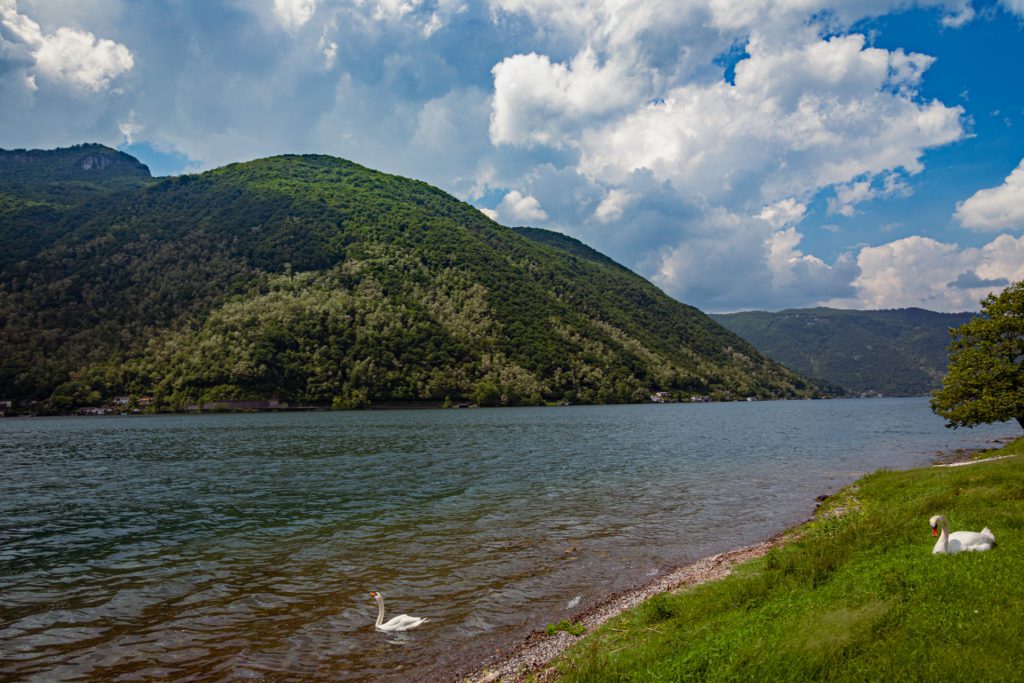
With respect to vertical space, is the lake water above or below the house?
above

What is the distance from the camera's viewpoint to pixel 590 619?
15789 millimetres

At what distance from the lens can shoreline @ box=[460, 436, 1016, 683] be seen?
Result: 1256cm

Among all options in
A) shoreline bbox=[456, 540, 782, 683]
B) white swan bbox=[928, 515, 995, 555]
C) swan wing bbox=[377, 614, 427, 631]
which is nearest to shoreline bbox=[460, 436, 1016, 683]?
shoreline bbox=[456, 540, 782, 683]

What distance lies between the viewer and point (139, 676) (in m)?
13.1

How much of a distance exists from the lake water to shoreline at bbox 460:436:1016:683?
83 centimetres

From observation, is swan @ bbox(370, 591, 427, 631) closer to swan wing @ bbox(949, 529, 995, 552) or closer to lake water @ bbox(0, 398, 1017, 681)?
lake water @ bbox(0, 398, 1017, 681)

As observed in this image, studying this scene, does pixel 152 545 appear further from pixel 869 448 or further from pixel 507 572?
pixel 869 448

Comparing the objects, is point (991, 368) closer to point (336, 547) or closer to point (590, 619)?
point (590, 619)

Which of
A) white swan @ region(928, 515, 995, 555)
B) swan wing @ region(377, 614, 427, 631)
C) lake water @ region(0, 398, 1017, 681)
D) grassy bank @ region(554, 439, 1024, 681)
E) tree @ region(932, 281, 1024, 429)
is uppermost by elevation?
tree @ region(932, 281, 1024, 429)

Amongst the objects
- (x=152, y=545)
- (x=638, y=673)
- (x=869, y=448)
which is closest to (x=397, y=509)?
(x=152, y=545)

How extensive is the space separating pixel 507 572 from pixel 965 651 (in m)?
15.4

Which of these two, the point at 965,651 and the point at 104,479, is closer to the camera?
the point at 965,651

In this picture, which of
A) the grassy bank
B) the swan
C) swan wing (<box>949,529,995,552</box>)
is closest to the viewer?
the grassy bank

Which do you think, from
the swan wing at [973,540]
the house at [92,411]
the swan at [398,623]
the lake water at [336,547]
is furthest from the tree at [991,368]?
the house at [92,411]
